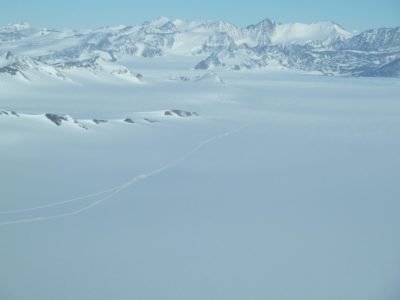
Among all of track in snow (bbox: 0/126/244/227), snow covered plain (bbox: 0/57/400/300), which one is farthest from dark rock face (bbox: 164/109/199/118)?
track in snow (bbox: 0/126/244/227)

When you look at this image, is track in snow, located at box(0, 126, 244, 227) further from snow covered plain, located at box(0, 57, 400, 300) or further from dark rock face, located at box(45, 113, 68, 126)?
dark rock face, located at box(45, 113, 68, 126)

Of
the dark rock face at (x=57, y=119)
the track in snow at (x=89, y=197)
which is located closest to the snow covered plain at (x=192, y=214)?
the track in snow at (x=89, y=197)

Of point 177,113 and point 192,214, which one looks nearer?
point 192,214

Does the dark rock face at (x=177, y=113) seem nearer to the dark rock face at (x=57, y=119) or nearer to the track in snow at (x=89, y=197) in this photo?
the dark rock face at (x=57, y=119)

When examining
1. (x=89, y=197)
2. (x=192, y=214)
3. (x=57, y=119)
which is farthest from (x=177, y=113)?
(x=192, y=214)

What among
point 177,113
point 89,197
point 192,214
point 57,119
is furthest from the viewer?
point 177,113

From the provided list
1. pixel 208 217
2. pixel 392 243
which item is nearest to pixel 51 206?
pixel 208 217

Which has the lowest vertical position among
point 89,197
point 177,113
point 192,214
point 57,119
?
point 192,214

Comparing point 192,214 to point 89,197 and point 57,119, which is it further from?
point 57,119
